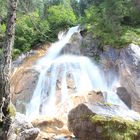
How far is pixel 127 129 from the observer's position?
10.7 m

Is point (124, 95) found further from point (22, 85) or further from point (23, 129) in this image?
point (23, 129)

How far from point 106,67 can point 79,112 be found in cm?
896

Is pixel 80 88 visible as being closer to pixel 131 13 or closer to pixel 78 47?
pixel 78 47

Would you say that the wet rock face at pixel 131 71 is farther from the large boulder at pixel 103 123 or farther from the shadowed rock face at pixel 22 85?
the large boulder at pixel 103 123

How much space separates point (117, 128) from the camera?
1076 cm

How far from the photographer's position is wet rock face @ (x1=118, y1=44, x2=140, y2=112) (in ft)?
57.4

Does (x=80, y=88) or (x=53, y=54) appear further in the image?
(x=53, y=54)

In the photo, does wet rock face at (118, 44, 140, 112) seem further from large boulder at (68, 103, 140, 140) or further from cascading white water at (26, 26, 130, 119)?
large boulder at (68, 103, 140, 140)

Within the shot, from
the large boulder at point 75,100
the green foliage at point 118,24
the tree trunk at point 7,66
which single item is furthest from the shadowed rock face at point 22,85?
the tree trunk at point 7,66

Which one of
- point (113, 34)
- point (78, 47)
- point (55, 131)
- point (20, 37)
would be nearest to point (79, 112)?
point (55, 131)

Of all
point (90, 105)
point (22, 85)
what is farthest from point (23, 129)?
point (22, 85)

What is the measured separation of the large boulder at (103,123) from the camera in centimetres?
1067

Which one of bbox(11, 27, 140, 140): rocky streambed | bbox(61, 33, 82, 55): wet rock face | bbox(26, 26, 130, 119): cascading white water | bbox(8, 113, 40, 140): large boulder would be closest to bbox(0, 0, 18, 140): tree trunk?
bbox(11, 27, 140, 140): rocky streambed

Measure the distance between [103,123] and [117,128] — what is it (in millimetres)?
456
